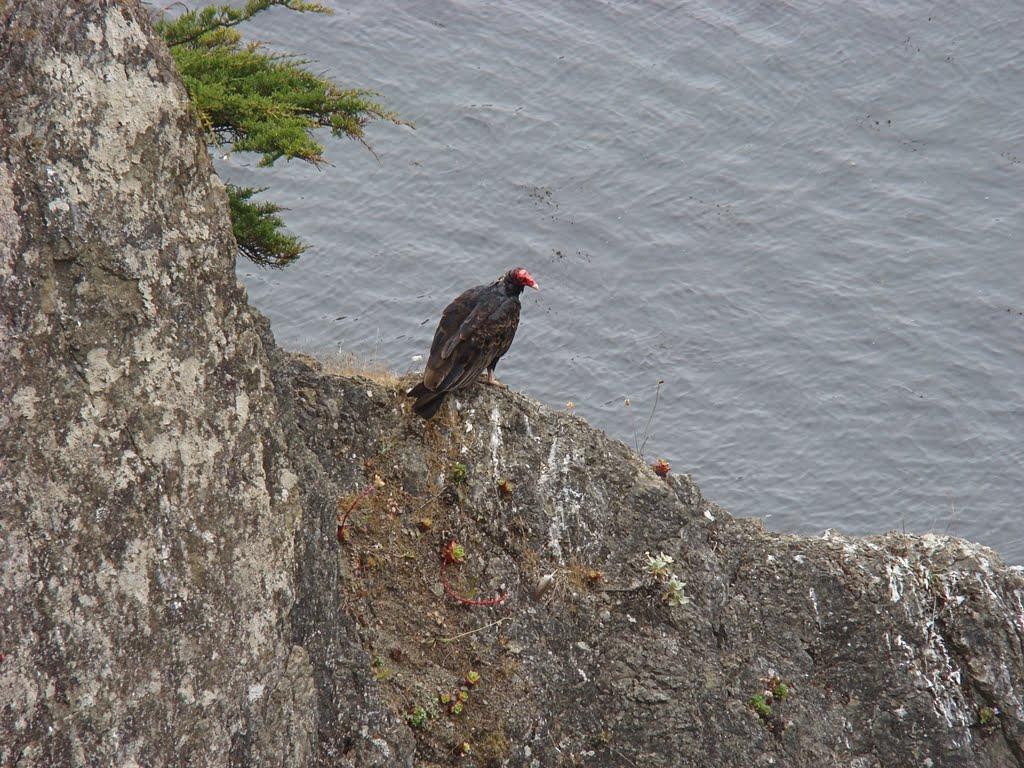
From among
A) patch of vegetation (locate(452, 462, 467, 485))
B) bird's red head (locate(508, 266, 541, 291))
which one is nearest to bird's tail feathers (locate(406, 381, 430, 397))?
patch of vegetation (locate(452, 462, 467, 485))

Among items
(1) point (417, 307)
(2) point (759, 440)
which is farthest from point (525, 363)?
(2) point (759, 440)

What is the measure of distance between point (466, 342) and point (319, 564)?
322 centimetres

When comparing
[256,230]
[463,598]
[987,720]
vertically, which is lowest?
[463,598]

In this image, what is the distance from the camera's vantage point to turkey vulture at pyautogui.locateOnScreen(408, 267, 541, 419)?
31.3ft

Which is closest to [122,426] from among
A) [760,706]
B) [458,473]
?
[458,473]

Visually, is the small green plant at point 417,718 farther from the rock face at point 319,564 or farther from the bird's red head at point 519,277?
the bird's red head at point 519,277

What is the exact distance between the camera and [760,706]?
9633mm

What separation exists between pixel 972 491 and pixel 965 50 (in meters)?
14.1

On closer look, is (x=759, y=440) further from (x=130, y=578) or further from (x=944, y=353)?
(x=130, y=578)

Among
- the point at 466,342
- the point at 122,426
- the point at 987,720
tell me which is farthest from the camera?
the point at 987,720

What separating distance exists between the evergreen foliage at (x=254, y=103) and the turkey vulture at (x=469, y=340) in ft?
6.25

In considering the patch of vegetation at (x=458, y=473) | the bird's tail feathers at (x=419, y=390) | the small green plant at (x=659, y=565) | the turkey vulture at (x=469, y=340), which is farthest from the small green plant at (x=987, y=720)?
the bird's tail feathers at (x=419, y=390)

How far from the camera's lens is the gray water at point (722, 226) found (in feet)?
69.0

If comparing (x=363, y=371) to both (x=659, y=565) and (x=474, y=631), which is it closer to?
(x=474, y=631)
